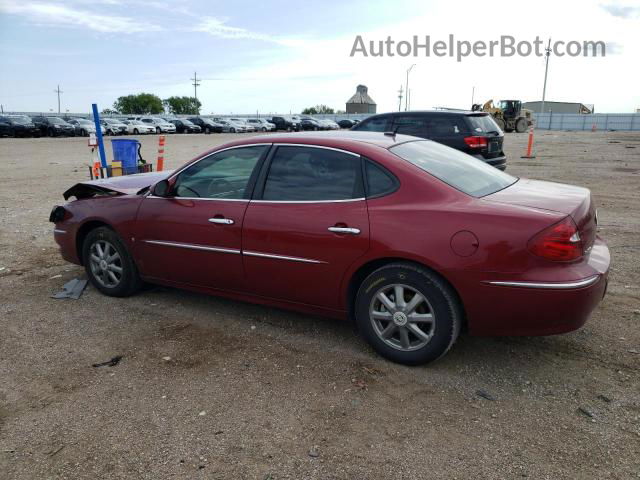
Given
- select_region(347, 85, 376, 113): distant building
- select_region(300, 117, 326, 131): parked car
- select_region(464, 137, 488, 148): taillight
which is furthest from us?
→ select_region(347, 85, 376, 113): distant building

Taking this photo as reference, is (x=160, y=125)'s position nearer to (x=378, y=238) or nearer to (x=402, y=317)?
(x=378, y=238)

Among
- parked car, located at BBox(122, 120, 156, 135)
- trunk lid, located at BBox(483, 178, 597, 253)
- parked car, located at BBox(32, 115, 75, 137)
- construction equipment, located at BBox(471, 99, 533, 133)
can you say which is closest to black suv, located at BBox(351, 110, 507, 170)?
trunk lid, located at BBox(483, 178, 597, 253)

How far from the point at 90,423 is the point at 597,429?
9.56 ft

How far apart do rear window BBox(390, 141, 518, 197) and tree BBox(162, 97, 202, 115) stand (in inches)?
4752

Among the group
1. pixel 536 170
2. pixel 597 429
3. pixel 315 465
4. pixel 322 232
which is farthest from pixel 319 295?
pixel 536 170

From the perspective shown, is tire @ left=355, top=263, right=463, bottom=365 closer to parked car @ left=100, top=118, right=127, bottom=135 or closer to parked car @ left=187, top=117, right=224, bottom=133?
parked car @ left=100, top=118, right=127, bottom=135

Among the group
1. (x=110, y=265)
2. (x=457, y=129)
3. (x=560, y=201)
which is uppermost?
(x=457, y=129)

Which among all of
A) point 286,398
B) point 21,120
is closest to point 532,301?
point 286,398

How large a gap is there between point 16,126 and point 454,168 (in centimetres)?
4323

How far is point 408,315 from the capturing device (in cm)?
363

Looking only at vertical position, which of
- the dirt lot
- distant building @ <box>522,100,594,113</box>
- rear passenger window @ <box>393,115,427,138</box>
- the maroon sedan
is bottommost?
the dirt lot

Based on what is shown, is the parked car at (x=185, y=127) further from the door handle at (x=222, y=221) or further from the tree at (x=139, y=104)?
the tree at (x=139, y=104)

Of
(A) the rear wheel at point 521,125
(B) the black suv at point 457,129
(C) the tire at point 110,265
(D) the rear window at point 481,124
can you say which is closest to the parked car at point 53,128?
(A) the rear wheel at point 521,125

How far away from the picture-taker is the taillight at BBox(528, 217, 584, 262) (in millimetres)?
3262
